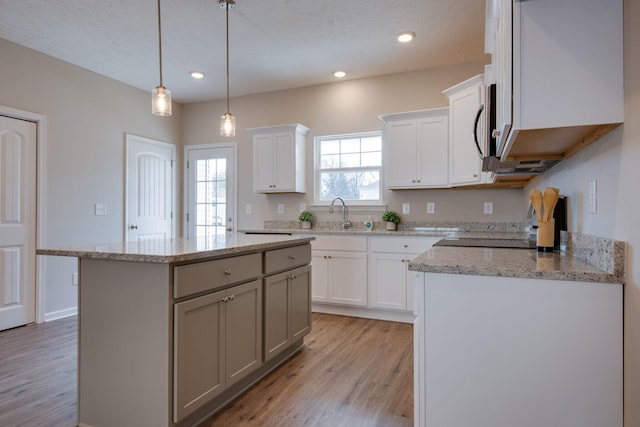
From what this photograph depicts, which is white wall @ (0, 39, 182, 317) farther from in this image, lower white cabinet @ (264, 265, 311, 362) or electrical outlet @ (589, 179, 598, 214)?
electrical outlet @ (589, 179, 598, 214)

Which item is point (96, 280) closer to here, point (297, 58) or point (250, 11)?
point (250, 11)

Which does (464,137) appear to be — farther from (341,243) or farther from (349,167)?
(341,243)

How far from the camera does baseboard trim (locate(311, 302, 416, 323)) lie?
3.72 m

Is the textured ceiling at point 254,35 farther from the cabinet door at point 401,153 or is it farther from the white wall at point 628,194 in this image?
the white wall at point 628,194

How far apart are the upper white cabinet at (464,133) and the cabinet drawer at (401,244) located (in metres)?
0.64

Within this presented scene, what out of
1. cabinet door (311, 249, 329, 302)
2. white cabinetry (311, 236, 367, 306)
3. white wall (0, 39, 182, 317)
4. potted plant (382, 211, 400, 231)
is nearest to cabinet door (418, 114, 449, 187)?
potted plant (382, 211, 400, 231)

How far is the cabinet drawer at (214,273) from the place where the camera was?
5.63 feet

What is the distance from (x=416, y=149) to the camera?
3.89m

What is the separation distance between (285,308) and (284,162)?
2.26 meters

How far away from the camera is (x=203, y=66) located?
4094mm

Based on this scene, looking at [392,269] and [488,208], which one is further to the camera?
[488,208]

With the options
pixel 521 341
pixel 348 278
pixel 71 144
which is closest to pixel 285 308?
pixel 348 278

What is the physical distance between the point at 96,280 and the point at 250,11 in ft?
7.43

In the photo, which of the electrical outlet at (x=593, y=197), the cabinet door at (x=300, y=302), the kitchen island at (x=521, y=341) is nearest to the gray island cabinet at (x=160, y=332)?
the cabinet door at (x=300, y=302)
